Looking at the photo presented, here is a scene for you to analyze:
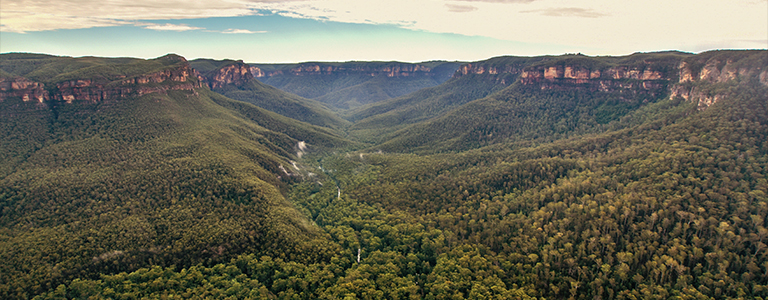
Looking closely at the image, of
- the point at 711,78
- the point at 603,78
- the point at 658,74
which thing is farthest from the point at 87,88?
the point at 658,74

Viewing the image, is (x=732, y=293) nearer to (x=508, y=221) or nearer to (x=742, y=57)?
(x=508, y=221)

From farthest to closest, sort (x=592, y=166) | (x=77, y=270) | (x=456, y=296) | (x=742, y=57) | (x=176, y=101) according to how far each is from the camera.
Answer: (x=176, y=101)
(x=742, y=57)
(x=592, y=166)
(x=77, y=270)
(x=456, y=296)

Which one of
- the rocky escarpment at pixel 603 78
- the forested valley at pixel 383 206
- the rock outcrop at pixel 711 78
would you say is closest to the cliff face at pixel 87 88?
the forested valley at pixel 383 206

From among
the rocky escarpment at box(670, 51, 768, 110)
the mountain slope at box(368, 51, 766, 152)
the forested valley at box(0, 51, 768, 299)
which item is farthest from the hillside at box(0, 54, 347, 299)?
the rocky escarpment at box(670, 51, 768, 110)

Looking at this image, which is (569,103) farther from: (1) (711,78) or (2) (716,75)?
(2) (716,75)

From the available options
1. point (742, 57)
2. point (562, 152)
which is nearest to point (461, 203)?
point (562, 152)

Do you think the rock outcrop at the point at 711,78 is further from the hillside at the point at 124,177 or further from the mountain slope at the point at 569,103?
the hillside at the point at 124,177

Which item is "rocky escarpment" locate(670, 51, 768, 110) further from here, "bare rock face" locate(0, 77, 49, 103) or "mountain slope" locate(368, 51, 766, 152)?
"bare rock face" locate(0, 77, 49, 103)
